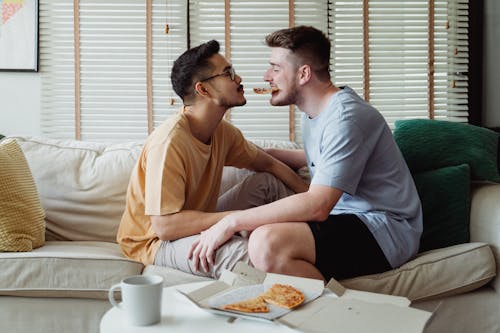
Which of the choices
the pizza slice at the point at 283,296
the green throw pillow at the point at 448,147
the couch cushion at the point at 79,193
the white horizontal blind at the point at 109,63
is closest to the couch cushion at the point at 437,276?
the green throw pillow at the point at 448,147

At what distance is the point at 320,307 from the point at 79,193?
1426 millimetres

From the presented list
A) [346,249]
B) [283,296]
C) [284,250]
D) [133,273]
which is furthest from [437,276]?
[133,273]

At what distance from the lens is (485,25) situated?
321 centimetres

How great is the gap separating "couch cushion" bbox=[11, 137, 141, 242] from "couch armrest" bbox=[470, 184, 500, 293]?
4.70 ft

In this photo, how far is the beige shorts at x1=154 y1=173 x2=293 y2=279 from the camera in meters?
1.58

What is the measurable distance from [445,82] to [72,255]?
8.50 feet

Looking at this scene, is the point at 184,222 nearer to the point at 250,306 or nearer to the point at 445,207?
the point at 250,306

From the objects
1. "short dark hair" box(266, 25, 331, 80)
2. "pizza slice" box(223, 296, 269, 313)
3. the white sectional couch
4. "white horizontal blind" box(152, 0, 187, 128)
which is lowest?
the white sectional couch

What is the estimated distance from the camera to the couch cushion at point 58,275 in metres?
1.62

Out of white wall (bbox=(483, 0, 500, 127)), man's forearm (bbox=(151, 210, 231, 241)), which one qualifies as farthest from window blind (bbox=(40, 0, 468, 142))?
man's forearm (bbox=(151, 210, 231, 241))

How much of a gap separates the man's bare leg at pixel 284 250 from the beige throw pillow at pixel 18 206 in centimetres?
90

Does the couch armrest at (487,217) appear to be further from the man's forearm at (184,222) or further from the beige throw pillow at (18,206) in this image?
the beige throw pillow at (18,206)

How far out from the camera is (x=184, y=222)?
168 cm

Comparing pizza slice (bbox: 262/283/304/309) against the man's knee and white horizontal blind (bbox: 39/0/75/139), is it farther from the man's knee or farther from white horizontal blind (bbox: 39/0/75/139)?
white horizontal blind (bbox: 39/0/75/139)
